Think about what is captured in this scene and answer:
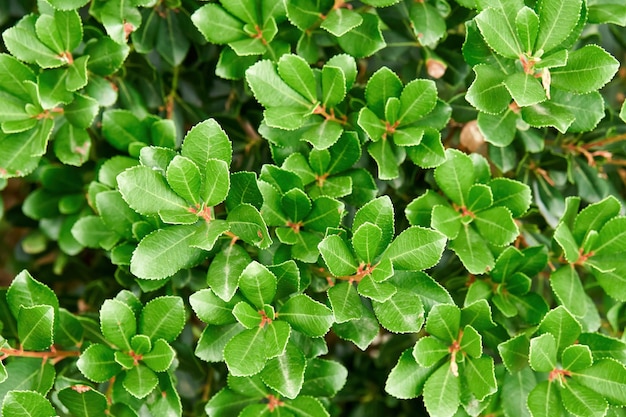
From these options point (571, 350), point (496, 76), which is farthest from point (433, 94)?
point (571, 350)

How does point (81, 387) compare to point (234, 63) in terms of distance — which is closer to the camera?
point (81, 387)

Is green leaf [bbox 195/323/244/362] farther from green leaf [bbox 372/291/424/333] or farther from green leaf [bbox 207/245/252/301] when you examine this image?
green leaf [bbox 372/291/424/333]

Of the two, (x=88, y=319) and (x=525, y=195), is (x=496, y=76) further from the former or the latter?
(x=88, y=319)

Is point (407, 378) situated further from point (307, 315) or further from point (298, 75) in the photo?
point (298, 75)

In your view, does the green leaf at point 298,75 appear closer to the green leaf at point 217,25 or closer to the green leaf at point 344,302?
the green leaf at point 217,25

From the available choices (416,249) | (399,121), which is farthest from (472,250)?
(399,121)

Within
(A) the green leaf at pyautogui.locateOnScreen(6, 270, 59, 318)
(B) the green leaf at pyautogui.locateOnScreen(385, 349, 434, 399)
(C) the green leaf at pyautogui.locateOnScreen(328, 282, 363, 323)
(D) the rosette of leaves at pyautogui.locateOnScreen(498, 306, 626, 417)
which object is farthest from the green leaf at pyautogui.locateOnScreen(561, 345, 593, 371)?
(A) the green leaf at pyautogui.locateOnScreen(6, 270, 59, 318)
